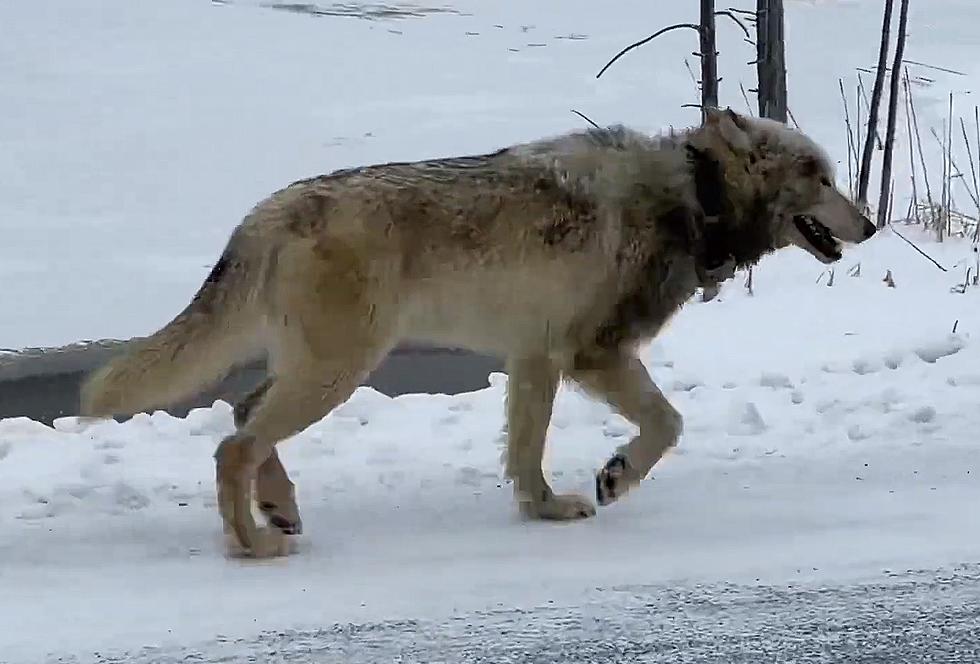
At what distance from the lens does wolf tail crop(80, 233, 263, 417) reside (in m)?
4.36

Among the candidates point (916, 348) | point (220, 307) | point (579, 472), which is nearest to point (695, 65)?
point (916, 348)

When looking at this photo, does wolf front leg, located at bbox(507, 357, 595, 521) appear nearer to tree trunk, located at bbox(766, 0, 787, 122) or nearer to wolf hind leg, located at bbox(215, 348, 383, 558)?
wolf hind leg, located at bbox(215, 348, 383, 558)

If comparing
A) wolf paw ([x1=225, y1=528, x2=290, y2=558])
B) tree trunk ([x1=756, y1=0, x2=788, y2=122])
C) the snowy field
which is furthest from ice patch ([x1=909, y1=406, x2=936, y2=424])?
tree trunk ([x1=756, y1=0, x2=788, y2=122])

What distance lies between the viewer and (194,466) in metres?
5.17

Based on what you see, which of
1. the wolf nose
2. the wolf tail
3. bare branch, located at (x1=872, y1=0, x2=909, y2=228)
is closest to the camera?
the wolf tail

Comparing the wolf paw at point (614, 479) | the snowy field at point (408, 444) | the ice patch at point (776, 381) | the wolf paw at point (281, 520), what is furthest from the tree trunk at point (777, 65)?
the wolf paw at point (281, 520)

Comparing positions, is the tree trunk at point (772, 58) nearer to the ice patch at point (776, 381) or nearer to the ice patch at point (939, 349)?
the ice patch at point (939, 349)

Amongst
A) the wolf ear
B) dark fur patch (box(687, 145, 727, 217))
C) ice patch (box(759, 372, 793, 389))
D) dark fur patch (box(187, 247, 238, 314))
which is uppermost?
the wolf ear

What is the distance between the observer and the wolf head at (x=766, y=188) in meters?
4.82

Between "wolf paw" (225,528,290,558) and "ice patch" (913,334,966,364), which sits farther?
"ice patch" (913,334,966,364)

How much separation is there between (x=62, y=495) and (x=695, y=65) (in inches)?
464

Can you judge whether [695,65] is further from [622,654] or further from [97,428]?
[622,654]

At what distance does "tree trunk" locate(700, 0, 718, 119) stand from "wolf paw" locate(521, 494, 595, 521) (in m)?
4.30

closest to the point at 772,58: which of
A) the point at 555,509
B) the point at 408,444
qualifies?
the point at 408,444
